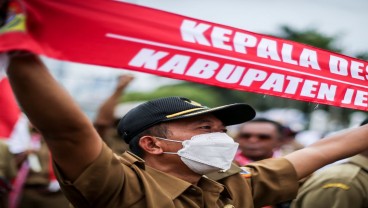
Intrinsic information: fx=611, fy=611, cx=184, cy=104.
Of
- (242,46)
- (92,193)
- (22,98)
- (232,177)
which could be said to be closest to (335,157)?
(232,177)

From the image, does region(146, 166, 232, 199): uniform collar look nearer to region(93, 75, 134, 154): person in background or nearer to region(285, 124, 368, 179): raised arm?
region(285, 124, 368, 179): raised arm

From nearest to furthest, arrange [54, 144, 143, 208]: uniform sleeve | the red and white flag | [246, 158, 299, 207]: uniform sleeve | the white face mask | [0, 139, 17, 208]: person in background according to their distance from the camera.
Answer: [54, 144, 143, 208]: uniform sleeve → the white face mask → [246, 158, 299, 207]: uniform sleeve → the red and white flag → [0, 139, 17, 208]: person in background

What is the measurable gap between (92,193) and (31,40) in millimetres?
738

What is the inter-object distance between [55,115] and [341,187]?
7.04 feet

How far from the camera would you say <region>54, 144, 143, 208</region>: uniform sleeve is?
244cm

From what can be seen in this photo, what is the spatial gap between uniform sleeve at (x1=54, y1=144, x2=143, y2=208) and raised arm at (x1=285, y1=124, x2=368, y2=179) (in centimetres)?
116

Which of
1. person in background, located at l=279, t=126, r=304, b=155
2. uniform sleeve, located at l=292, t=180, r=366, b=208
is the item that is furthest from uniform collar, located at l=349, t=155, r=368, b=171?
person in background, located at l=279, t=126, r=304, b=155

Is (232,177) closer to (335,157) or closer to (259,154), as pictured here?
(335,157)

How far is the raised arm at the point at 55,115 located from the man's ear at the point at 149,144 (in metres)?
0.70

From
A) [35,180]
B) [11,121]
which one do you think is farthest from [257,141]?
[35,180]

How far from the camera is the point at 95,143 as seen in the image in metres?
2.42

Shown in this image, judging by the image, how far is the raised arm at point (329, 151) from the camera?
347cm

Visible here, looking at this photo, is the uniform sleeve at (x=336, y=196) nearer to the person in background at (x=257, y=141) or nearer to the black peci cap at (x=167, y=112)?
the black peci cap at (x=167, y=112)

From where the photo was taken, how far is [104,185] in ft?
8.22
